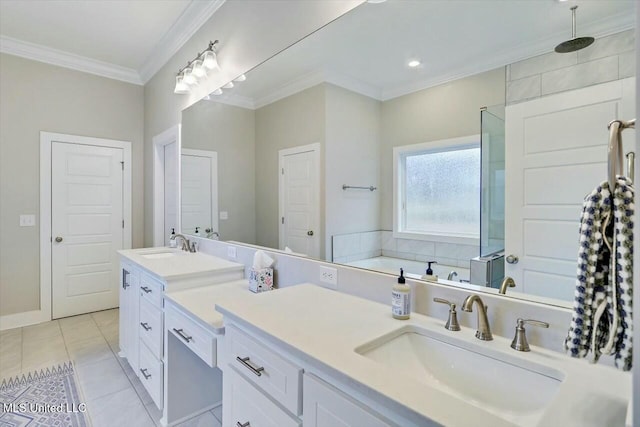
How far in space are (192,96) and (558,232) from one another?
2816 millimetres

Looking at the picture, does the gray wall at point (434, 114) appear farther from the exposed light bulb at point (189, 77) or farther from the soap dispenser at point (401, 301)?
the exposed light bulb at point (189, 77)

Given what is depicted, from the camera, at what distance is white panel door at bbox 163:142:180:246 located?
121 inches

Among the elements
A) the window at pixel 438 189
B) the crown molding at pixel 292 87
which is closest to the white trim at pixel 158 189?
the crown molding at pixel 292 87

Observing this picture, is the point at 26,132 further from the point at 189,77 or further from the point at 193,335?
the point at 193,335

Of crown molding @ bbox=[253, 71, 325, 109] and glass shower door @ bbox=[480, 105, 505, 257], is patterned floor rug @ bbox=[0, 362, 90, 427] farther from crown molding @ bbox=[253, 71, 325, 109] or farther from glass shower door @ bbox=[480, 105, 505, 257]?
glass shower door @ bbox=[480, 105, 505, 257]

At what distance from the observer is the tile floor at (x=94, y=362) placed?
6.18ft

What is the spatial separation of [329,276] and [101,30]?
10.4 ft

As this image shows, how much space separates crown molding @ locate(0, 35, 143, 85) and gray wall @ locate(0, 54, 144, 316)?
0.06m

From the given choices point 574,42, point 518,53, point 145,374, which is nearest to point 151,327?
point 145,374

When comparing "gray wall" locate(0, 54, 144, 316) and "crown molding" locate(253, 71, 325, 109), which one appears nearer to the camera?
"crown molding" locate(253, 71, 325, 109)

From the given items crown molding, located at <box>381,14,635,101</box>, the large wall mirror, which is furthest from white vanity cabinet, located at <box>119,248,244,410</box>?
crown molding, located at <box>381,14,635,101</box>

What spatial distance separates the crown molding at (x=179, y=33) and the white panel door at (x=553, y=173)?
90.7 inches

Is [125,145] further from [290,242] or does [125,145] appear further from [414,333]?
[414,333]

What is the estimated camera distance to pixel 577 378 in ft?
2.46
